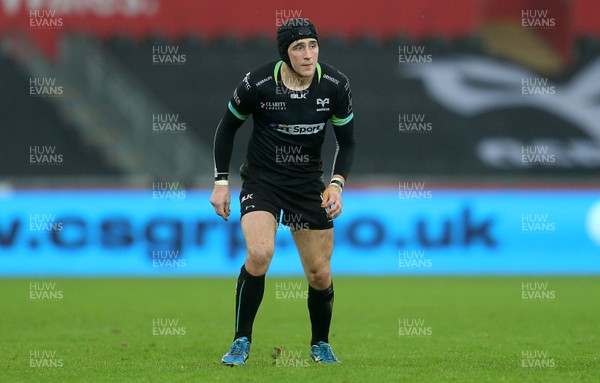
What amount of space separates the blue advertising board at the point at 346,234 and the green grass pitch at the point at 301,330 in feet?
0.91

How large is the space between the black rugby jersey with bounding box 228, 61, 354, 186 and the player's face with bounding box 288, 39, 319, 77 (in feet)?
0.73

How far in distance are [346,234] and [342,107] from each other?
8.53 meters

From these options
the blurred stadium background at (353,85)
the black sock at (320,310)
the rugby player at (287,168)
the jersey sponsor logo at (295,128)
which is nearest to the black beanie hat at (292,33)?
the rugby player at (287,168)

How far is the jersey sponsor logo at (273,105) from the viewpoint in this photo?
7609mm

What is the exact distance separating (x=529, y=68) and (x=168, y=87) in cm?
731

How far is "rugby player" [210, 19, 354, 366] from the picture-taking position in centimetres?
750

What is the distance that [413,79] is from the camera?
909 inches

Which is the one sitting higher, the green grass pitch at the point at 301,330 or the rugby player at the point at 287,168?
the rugby player at the point at 287,168

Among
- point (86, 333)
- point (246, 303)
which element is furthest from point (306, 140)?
point (86, 333)

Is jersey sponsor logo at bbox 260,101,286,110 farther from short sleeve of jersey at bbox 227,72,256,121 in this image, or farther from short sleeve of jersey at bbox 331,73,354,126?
short sleeve of jersey at bbox 331,73,354,126

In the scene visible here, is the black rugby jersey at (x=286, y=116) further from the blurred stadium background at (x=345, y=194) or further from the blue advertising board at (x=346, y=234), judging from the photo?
the blue advertising board at (x=346, y=234)

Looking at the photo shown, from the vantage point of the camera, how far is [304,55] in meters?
7.41

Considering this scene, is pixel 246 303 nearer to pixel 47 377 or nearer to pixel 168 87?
pixel 47 377

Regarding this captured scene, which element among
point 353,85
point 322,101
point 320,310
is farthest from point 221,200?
point 353,85
